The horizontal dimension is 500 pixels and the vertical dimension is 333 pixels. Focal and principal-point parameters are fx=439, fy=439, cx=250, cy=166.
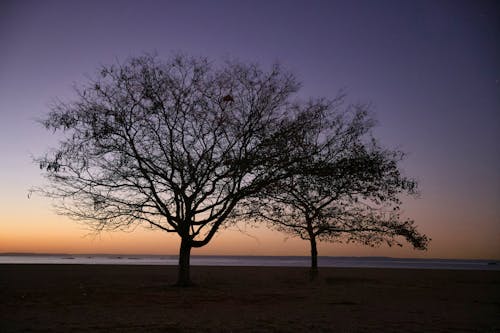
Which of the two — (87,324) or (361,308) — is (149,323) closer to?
(87,324)

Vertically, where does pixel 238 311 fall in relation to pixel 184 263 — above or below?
below

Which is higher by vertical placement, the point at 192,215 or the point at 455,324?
the point at 192,215

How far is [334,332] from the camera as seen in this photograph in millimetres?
11281

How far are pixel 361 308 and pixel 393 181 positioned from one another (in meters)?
9.08

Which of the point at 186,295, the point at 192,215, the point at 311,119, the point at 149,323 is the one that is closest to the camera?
the point at 149,323

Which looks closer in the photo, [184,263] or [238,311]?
[238,311]

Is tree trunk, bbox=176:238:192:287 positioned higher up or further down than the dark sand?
higher up

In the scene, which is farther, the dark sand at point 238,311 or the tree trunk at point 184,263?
the tree trunk at point 184,263

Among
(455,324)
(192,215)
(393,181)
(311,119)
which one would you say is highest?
(311,119)

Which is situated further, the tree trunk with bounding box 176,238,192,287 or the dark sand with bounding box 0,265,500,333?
the tree trunk with bounding box 176,238,192,287

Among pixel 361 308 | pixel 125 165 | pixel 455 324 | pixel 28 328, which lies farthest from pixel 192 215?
pixel 455 324

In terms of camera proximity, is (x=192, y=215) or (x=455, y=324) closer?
(x=455, y=324)

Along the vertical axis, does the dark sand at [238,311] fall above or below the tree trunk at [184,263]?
below

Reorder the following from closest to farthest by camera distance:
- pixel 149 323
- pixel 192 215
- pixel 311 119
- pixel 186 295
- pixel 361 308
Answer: pixel 149 323, pixel 361 308, pixel 186 295, pixel 311 119, pixel 192 215
